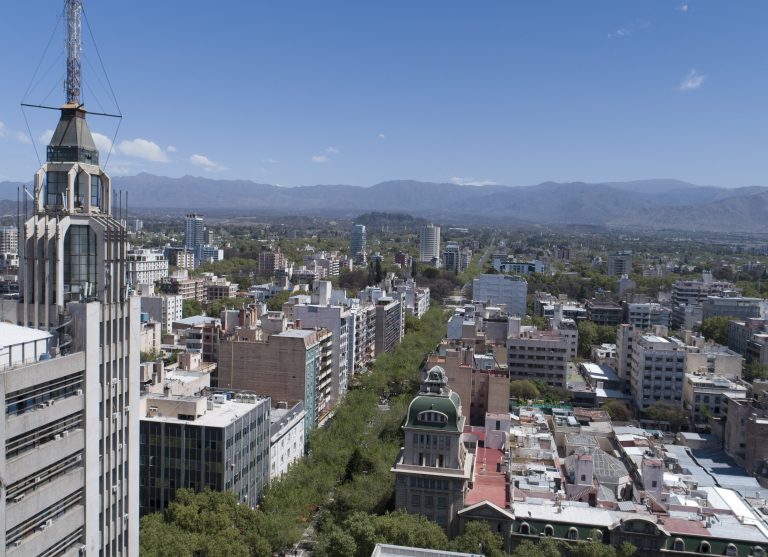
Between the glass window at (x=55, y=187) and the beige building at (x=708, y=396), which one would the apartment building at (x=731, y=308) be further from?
the glass window at (x=55, y=187)

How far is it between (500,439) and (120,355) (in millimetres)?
26974

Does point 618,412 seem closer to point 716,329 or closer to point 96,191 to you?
point 716,329

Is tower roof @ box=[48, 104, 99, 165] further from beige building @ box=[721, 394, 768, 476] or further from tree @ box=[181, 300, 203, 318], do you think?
tree @ box=[181, 300, 203, 318]

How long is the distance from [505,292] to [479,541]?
8081 centimetres

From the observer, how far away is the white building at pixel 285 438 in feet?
130

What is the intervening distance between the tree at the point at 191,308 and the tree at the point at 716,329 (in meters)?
61.7

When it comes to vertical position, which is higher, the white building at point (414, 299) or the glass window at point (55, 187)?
the glass window at point (55, 187)

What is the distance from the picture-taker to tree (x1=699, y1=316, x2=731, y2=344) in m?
82.7

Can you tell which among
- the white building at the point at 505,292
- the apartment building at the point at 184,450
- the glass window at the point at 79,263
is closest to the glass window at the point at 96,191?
the glass window at the point at 79,263

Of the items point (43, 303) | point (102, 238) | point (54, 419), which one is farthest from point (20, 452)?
point (102, 238)

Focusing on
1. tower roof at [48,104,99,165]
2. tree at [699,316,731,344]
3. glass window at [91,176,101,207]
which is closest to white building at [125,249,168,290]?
tree at [699,316,731,344]

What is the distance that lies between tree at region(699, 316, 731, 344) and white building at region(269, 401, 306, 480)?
56468 mm

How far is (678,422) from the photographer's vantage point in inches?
2131

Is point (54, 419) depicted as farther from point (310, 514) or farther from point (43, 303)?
point (310, 514)
